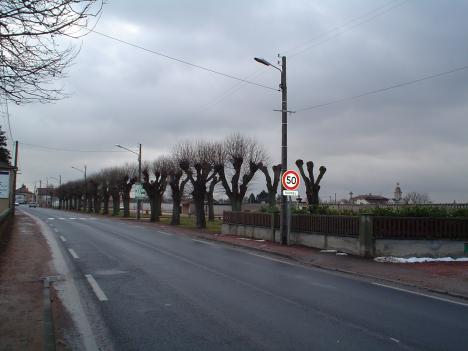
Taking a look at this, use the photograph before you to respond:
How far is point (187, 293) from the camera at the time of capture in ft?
32.3

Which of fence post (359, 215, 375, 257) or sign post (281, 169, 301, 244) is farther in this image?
sign post (281, 169, 301, 244)

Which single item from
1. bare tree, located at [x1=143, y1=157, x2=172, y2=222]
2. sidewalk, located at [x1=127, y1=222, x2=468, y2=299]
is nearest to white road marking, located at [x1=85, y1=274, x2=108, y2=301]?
sidewalk, located at [x1=127, y1=222, x2=468, y2=299]

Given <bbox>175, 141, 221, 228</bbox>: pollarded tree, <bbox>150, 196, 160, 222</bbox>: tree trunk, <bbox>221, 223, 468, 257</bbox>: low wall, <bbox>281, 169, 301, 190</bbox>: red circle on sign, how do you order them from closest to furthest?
<bbox>221, 223, 468, 257</bbox>: low wall → <bbox>281, 169, 301, 190</bbox>: red circle on sign → <bbox>175, 141, 221, 228</bbox>: pollarded tree → <bbox>150, 196, 160, 222</bbox>: tree trunk

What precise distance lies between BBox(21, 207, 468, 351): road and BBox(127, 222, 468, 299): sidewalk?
0.90m

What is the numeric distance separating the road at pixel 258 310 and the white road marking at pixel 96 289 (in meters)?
0.02

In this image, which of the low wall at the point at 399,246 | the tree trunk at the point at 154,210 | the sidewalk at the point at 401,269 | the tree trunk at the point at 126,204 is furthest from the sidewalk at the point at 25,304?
the tree trunk at the point at 126,204

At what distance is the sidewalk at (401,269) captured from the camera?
11906 millimetres

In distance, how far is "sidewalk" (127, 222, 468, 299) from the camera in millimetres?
11906

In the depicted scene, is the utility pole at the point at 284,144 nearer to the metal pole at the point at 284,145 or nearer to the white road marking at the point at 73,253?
the metal pole at the point at 284,145

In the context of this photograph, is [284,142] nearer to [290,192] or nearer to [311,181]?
[290,192]

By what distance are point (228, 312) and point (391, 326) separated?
262 centimetres

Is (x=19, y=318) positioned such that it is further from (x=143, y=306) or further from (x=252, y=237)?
(x=252, y=237)

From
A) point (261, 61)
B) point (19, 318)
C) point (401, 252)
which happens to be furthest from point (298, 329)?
point (261, 61)

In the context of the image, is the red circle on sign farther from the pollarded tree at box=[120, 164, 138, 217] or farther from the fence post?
the pollarded tree at box=[120, 164, 138, 217]
